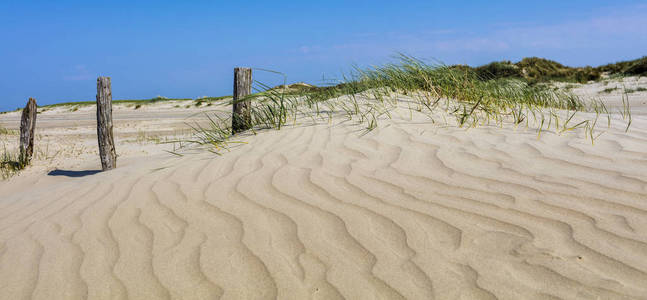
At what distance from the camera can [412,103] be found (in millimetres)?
5324

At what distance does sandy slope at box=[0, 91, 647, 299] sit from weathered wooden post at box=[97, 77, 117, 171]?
9.74 ft

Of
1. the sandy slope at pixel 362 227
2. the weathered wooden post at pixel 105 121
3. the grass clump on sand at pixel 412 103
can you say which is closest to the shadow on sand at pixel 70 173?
the weathered wooden post at pixel 105 121

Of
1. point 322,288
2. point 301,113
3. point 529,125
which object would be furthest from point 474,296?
point 301,113

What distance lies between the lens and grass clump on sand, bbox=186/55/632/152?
4504 millimetres

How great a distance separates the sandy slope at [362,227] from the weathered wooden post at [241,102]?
2250 millimetres

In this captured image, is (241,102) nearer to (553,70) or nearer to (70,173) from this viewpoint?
(70,173)

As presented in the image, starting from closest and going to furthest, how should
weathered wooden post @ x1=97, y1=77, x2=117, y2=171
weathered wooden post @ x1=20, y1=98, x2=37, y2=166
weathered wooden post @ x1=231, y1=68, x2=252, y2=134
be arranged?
1. weathered wooden post @ x1=231, y1=68, x2=252, y2=134
2. weathered wooden post @ x1=97, y1=77, x2=117, y2=171
3. weathered wooden post @ x1=20, y1=98, x2=37, y2=166

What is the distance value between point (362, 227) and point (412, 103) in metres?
3.33

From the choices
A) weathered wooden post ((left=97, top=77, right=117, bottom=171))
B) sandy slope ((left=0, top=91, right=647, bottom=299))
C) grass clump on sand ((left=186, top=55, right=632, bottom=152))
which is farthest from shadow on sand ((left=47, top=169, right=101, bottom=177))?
sandy slope ((left=0, top=91, right=647, bottom=299))

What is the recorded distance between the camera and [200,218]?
259 cm

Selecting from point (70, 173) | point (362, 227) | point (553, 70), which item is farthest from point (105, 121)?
point (553, 70)

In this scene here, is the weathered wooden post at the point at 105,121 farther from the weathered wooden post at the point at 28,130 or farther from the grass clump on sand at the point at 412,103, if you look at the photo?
the weathered wooden post at the point at 28,130

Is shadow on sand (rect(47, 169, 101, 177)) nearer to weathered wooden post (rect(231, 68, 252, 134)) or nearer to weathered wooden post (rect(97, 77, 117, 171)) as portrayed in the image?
weathered wooden post (rect(97, 77, 117, 171))

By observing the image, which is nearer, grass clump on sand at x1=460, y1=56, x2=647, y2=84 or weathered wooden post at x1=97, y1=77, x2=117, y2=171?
weathered wooden post at x1=97, y1=77, x2=117, y2=171
